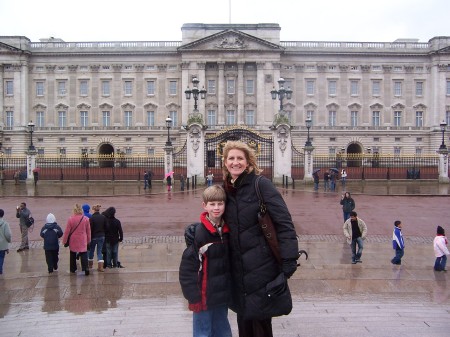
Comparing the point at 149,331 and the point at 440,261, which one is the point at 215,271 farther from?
the point at 440,261

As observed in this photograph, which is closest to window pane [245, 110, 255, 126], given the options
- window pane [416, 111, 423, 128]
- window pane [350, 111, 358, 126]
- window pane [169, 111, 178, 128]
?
window pane [169, 111, 178, 128]

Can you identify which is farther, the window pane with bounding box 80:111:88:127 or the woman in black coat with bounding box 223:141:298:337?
the window pane with bounding box 80:111:88:127

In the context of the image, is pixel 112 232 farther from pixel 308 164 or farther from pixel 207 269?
pixel 308 164

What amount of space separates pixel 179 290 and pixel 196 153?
87.2ft

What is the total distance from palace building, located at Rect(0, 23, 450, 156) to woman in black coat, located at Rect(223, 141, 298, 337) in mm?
57620

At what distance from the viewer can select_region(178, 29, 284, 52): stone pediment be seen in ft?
200

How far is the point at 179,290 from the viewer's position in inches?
368

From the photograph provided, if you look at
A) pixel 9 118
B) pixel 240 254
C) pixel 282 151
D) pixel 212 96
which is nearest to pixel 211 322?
pixel 240 254

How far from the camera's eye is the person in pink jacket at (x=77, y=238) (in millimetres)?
10797

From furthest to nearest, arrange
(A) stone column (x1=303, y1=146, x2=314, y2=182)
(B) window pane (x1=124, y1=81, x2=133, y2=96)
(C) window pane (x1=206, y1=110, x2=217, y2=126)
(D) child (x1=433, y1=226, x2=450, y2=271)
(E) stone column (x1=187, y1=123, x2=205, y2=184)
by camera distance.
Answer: (B) window pane (x1=124, y1=81, x2=133, y2=96) < (C) window pane (x1=206, y1=110, x2=217, y2=126) < (A) stone column (x1=303, y1=146, x2=314, y2=182) < (E) stone column (x1=187, y1=123, x2=205, y2=184) < (D) child (x1=433, y1=226, x2=450, y2=271)

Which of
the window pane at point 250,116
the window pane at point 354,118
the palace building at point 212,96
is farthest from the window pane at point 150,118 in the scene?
the window pane at point 354,118

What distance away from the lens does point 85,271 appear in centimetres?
1086

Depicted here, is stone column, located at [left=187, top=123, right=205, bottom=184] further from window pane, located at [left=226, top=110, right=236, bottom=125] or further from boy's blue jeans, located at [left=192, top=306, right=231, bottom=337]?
boy's blue jeans, located at [left=192, top=306, right=231, bottom=337]

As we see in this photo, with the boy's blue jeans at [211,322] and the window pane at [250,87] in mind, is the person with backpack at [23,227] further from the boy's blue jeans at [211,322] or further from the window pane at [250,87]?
the window pane at [250,87]
